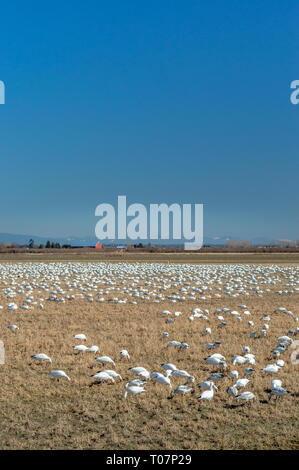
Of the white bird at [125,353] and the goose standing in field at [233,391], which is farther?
the white bird at [125,353]

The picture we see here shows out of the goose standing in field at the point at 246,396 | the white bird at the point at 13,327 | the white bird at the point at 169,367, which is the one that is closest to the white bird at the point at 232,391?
the goose standing in field at the point at 246,396

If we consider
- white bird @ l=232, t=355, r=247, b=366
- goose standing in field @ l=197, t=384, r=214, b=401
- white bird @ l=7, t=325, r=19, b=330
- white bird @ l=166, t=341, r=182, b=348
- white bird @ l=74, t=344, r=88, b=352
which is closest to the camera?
goose standing in field @ l=197, t=384, r=214, b=401

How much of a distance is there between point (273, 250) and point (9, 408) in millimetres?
86884

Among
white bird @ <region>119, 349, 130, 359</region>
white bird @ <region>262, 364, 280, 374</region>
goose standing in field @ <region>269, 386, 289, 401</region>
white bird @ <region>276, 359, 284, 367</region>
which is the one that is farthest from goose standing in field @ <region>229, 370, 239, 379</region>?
white bird @ <region>119, 349, 130, 359</region>

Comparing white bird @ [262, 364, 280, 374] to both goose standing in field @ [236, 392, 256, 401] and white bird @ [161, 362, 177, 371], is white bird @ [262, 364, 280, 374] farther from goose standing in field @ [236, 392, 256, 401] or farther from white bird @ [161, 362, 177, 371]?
white bird @ [161, 362, 177, 371]

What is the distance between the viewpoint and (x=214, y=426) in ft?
20.1

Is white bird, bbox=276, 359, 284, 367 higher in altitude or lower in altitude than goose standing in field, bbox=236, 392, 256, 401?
higher

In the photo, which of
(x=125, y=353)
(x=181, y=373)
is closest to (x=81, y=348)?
(x=125, y=353)

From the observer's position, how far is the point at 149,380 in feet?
26.1

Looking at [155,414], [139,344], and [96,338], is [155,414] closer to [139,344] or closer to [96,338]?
[139,344]

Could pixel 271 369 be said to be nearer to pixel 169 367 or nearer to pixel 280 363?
pixel 280 363

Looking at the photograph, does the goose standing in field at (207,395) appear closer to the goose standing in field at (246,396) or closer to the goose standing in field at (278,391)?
the goose standing in field at (246,396)

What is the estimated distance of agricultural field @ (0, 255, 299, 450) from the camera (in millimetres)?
5883

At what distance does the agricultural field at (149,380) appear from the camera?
5.88 m
